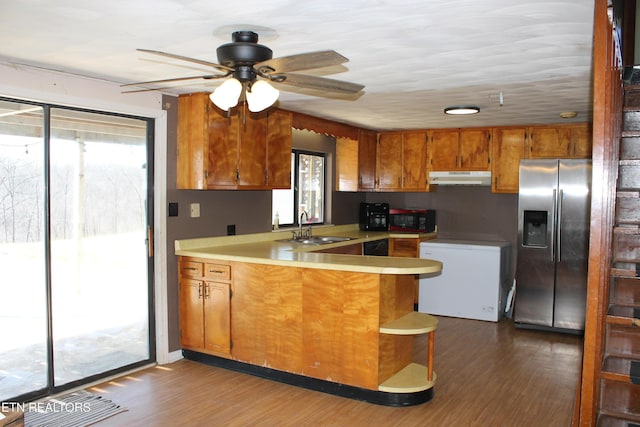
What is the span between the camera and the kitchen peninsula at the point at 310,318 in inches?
136

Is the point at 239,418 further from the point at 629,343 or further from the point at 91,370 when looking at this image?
the point at 629,343

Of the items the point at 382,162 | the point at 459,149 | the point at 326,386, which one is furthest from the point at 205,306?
the point at 459,149

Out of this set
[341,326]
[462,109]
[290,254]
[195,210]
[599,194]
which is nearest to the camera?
[599,194]

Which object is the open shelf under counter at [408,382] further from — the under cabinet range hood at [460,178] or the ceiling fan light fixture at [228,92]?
the under cabinet range hood at [460,178]

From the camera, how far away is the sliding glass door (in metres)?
3.34

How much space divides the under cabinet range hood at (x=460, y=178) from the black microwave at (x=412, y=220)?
40 cm

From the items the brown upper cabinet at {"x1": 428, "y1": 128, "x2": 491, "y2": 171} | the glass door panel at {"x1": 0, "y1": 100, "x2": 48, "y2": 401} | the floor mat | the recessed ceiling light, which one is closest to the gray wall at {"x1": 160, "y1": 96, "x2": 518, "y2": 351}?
the brown upper cabinet at {"x1": 428, "y1": 128, "x2": 491, "y2": 171}

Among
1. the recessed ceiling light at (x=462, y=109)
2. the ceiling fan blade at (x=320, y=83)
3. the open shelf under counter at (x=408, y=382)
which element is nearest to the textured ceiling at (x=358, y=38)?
the ceiling fan blade at (x=320, y=83)

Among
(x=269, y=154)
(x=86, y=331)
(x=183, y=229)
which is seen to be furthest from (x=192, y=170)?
(x=86, y=331)

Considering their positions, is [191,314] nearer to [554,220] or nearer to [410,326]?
[410,326]

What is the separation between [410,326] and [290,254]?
111cm

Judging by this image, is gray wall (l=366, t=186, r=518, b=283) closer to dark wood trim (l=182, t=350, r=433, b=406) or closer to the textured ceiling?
the textured ceiling

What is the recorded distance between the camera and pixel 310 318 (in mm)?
3684

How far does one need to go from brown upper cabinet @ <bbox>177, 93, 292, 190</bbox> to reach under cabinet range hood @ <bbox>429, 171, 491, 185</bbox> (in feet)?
7.66
